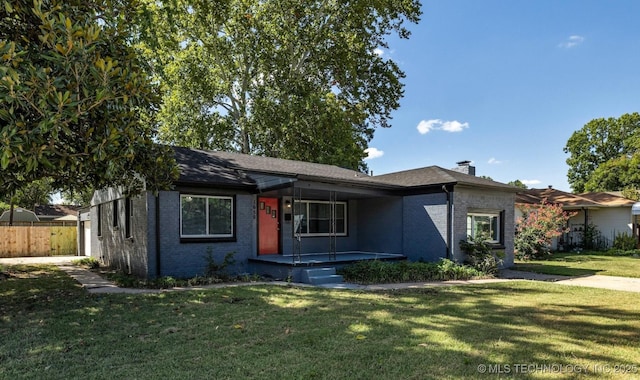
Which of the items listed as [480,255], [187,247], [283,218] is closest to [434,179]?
[480,255]

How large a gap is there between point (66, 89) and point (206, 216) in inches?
253

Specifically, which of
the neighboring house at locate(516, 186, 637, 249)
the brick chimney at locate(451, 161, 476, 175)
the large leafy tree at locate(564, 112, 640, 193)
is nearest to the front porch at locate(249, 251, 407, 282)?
the brick chimney at locate(451, 161, 476, 175)

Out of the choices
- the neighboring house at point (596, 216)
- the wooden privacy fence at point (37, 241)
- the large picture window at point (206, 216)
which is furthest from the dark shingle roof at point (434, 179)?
the wooden privacy fence at point (37, 241)

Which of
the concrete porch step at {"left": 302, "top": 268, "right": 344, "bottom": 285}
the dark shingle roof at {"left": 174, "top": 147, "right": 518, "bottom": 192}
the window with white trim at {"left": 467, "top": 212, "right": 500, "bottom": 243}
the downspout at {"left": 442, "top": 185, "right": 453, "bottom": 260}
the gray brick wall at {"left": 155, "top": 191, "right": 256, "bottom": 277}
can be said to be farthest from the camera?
the window with white trim at {"left": 467, "top": 212, "right": 500, "bottom": 243}

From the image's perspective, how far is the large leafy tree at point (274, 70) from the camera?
2244 centimetres

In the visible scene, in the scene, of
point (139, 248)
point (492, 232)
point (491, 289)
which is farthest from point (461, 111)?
point (139, 248)

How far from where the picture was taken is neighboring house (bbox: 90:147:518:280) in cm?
1073

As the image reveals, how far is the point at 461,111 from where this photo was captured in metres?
23.6

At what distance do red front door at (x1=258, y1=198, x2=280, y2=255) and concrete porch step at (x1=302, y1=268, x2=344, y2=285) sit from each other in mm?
2661

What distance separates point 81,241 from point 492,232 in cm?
1983

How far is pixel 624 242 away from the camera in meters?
21.3

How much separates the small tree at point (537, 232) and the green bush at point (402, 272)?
7.20 metres

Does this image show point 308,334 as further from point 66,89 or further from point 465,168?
point 465,168

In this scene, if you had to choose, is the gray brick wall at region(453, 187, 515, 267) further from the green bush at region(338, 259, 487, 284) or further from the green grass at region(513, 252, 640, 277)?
the green grass at region(513, 252, 640, 277)
